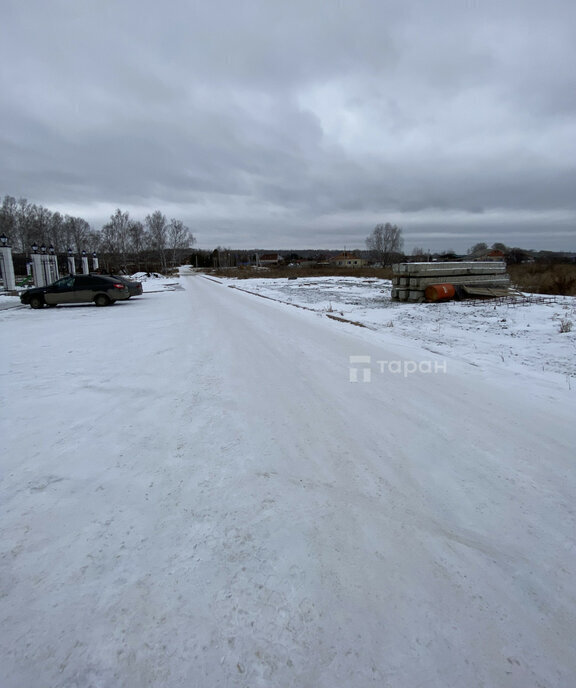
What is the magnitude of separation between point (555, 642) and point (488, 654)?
34 cm

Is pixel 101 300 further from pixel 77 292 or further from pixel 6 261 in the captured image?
pixel 6 261

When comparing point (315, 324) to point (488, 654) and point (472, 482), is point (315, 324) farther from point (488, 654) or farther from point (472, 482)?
point (488, 654)

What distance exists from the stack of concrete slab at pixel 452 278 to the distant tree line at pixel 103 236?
6846cm

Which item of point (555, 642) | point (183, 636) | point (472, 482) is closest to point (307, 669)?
point (183, 636)

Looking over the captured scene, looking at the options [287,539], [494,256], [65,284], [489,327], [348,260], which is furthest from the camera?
[348,260]

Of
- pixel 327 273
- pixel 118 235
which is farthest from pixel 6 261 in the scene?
pixel 118 235

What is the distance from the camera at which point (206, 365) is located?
5.90 metres

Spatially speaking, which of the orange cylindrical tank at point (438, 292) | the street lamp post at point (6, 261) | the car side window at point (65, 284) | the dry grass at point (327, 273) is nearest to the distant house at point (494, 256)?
the dry grass at point (327, 273)

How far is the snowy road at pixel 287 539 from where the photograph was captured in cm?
160

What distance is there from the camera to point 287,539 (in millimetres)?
2223

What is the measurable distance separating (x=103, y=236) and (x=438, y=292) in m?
90.5

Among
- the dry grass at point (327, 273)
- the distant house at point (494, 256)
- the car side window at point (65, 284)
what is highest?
the distant house at point (494, 256)

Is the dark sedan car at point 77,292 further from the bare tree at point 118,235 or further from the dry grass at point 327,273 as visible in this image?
the bare tree at point 118,235

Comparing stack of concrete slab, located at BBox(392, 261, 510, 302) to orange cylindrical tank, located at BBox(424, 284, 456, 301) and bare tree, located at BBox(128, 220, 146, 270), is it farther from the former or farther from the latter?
bare tree, located at BBox(128, 220, 146, 270)
